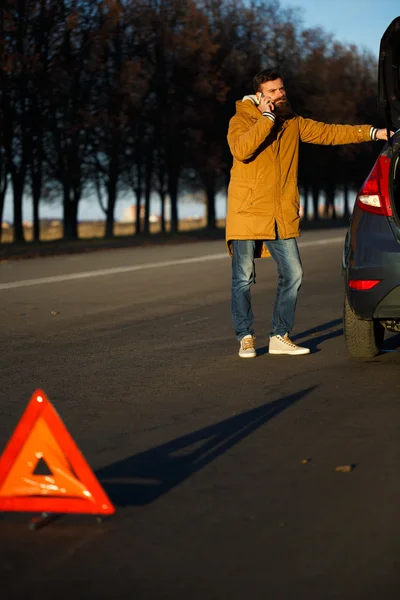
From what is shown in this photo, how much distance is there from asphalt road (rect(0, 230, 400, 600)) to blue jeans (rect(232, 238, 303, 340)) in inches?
11.5

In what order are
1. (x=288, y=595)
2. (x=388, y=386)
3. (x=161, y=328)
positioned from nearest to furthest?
(x=288, y=595)
(x=388, y=386)
(x=161, y=328)

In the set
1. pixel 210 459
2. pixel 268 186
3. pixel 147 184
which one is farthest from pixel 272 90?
pixel 147 184

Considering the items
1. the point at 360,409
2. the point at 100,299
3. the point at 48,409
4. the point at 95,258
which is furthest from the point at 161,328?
the point at 95,258

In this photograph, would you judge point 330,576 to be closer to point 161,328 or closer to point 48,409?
point 48,409

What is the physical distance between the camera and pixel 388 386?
7.98 metres

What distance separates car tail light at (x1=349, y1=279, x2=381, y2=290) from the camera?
833 cm

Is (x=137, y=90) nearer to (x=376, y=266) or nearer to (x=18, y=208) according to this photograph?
(x=18, y=208)

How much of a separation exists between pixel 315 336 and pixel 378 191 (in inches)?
95.8

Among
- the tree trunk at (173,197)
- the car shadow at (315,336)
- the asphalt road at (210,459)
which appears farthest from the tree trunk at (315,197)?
the car shadow at (315,336)

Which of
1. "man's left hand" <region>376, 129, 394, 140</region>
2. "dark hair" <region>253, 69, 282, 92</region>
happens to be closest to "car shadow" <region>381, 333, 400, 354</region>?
"man's left hand" <region>376, 129, 394, 140</region>

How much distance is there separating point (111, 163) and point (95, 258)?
27.7 metres

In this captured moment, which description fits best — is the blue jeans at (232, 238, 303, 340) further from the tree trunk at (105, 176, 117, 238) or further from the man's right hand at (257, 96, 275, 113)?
the tree trunk at (105, 176, 117, 238)

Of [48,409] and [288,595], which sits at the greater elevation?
[48,409]

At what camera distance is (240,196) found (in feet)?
30.5
